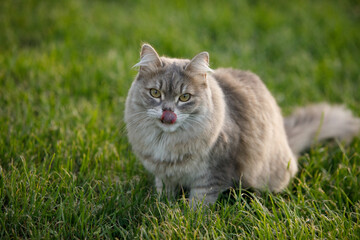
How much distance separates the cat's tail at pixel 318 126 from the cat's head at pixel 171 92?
1407 millimetres

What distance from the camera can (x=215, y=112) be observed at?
8.38 ft

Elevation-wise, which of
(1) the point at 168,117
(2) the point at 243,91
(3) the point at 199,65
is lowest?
(1) the point at 168,117

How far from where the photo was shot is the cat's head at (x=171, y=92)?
243cm

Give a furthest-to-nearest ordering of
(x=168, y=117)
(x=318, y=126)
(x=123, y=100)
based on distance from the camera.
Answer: (x=123, y=100) → (x=318, y=126) → (x=168, y=117)

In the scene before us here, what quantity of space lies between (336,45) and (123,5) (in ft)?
12.6

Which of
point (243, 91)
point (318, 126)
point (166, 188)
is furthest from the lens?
point (318, 126)

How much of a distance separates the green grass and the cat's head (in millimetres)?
624

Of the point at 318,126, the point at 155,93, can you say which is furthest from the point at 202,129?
the point at 318,126

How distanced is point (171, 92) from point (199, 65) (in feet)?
1.00

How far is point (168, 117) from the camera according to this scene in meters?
2.37

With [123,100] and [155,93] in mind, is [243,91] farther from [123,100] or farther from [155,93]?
[123,100]

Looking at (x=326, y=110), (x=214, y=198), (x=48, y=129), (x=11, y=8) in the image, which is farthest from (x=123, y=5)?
(x=214, y=198)

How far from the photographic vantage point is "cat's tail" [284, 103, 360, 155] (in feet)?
11.4

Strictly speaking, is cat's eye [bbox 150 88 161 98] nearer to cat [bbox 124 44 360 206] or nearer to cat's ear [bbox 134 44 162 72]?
cat [bbox 124 44 360 206]
